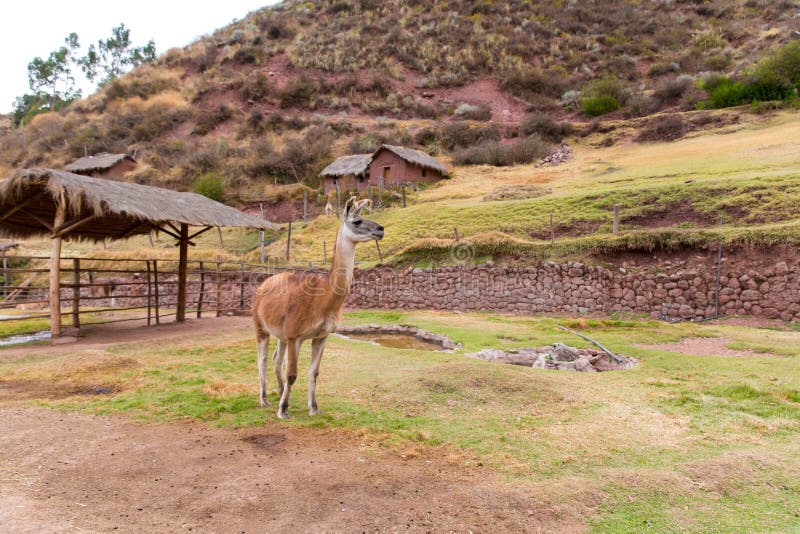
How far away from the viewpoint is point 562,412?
647 cm

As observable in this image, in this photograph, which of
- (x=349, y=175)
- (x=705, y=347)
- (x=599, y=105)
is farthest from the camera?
(x=599, y=105)

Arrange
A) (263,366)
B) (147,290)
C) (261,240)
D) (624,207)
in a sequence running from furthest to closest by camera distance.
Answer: (261,240) < (147,290) < (624,207) < (263,366)

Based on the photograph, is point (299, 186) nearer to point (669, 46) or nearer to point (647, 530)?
point (647, 530)

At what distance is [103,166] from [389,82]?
33.2 metres

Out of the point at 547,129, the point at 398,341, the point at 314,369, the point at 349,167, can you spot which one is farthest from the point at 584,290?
the point at 547,129

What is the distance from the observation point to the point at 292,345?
6039mm

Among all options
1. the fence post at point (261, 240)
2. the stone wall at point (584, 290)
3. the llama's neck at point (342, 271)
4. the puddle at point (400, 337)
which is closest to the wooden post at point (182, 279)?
the fence post at point (261, 240)

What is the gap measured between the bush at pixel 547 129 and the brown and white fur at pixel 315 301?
130 feet

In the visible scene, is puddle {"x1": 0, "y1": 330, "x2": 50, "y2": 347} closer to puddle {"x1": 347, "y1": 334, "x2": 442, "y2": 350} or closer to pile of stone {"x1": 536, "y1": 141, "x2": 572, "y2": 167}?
puddle {"x1": 347, "y1": 334, "x2": 442, "y2": 350}

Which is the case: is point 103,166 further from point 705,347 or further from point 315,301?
point 705,347

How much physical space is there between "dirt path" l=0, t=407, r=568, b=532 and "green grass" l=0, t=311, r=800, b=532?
1.49ft

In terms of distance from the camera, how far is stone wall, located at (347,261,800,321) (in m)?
14.4

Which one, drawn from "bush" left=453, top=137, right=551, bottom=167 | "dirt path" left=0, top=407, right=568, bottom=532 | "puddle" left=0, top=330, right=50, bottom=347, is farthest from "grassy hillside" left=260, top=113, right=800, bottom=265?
"dirt path" left=0, top=407, right=568, bottom=532

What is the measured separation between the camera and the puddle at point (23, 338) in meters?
11.1
